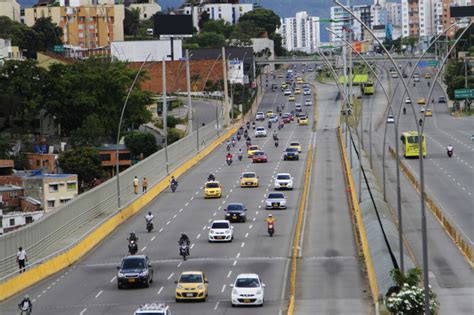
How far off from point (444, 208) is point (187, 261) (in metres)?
23.0

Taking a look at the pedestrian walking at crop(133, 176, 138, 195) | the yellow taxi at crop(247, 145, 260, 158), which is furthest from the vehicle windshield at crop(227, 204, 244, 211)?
the yellow taxi at crop(247, 145, 260, 158)

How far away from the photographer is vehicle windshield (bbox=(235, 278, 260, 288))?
132 ft

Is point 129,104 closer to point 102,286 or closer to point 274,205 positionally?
point 274,205

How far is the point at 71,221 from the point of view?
5669 cm

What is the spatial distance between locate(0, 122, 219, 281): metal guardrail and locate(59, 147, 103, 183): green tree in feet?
114

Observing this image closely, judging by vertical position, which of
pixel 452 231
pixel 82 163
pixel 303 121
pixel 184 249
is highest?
pixel 303 121

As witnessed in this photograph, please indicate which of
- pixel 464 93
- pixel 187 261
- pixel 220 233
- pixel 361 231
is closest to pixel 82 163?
pixel 464 93

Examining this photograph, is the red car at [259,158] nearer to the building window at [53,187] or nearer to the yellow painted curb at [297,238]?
the yellow painted curb at [297,238]

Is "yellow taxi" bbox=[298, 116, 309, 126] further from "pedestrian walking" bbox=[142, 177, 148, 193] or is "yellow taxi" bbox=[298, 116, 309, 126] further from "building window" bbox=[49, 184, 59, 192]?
"pedestrian walking" bbox=[142, 177, 148, 193]

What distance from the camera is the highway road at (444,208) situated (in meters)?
43.1

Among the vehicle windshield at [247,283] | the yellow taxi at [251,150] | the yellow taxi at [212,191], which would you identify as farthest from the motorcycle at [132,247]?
the yellow taxi at [251,150]

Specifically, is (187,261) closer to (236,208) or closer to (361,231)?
(361,231)

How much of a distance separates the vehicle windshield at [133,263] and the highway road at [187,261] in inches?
36.1

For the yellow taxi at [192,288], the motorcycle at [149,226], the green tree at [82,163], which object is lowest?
the green tree at [82,163]
